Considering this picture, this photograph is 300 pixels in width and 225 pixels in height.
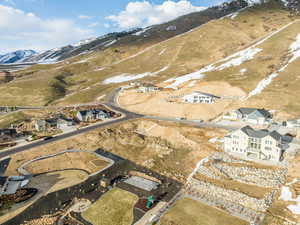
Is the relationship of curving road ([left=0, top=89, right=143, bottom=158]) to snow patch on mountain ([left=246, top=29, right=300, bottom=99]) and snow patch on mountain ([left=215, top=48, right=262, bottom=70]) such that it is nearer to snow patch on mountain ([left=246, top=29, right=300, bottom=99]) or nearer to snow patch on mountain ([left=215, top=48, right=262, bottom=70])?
snow patch on mountain ([left=246, top=29, right=300, bottom=99])

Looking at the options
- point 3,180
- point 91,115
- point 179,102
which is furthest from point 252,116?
point 3,180

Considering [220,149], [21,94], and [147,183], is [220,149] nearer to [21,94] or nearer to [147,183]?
[147,183]

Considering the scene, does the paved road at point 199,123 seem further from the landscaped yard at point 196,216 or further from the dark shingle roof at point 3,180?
the dark shingle roof at point 3,180

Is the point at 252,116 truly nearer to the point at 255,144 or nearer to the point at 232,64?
the point at 255,144

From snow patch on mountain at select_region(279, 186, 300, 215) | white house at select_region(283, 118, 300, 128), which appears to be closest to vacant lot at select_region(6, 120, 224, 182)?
snow patch on mountain at select_region(279, 186, 300, 215)

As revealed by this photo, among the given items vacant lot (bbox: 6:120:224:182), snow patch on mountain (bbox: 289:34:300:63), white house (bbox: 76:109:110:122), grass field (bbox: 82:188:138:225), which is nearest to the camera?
grass field (bbox: 82:188:138:225)

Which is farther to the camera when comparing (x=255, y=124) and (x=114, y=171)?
(x=255, y=124)

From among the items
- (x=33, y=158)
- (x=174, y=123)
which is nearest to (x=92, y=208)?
(x=33, y=158)
